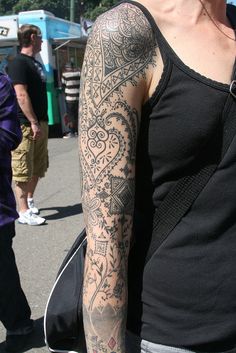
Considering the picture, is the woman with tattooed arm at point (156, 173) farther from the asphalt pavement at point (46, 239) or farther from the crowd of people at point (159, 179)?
the asphalt pavement at point (46, 239)

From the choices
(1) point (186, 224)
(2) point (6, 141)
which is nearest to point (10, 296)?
(2) point (6, 141)

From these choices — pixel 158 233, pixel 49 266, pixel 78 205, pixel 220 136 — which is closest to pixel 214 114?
pixel 220 136

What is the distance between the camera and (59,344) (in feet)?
4.45

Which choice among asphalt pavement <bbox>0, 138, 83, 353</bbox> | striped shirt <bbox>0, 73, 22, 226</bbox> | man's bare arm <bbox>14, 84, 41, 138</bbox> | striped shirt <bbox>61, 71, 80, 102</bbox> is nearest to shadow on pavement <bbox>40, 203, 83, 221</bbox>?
asphalt pavement <bbox>0, 138, 83, 353</bbox>

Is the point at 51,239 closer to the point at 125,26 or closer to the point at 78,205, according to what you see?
the point at 78,205

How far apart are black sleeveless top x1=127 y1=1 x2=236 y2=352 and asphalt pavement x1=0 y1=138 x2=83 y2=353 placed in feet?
7.86

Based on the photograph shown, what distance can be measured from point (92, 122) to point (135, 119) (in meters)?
0.09

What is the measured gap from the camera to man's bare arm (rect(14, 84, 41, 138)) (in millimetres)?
5988

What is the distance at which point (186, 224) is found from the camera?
124cm

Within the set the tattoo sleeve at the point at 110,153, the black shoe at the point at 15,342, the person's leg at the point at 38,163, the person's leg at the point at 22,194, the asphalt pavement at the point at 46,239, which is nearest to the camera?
the tattoo sleeve at the point at 110,153

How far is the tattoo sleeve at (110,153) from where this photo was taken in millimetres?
1169

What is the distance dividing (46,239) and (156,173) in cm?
448

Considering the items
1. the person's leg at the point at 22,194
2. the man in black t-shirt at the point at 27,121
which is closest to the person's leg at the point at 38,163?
the man in black t-shirt at the point at 27,121

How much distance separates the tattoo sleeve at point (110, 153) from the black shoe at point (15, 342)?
2.43m
